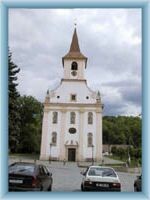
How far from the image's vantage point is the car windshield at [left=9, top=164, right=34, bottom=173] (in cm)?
691

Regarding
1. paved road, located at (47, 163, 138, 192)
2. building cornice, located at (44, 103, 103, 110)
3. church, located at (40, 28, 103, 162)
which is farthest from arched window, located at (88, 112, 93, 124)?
paved road, located at (47, 163, 138, 192)

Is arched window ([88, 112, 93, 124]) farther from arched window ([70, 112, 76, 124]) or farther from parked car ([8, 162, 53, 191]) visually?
parked car ([8, 162, 53, 191])

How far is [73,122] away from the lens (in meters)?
32.1

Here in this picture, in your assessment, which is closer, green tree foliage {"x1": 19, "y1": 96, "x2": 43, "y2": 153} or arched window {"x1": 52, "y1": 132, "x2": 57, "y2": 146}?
green tree foliage {"x1": 19, "y1": 96, "x2": 43, "y2": 153}

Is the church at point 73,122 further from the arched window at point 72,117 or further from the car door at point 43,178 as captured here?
the car door at point 43,178

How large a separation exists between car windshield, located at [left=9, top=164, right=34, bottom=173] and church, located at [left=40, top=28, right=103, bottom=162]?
75.5 ft

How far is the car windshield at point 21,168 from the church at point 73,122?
22999mm

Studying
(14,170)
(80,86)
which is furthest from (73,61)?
(14,170)

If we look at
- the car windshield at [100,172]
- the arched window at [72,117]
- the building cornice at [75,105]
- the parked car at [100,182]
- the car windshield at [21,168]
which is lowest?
the parked car at [100,182]

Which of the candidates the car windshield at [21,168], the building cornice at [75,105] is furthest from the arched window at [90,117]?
the car windshield at [21,168]

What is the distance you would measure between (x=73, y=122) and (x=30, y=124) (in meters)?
6.04

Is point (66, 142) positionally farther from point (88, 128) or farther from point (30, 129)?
point (30, 129)

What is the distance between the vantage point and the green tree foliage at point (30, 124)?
24.5 metres

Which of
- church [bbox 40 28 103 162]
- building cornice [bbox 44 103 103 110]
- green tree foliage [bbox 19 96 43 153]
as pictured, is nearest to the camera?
green tree foliage [bbox 19 96 43 153]
